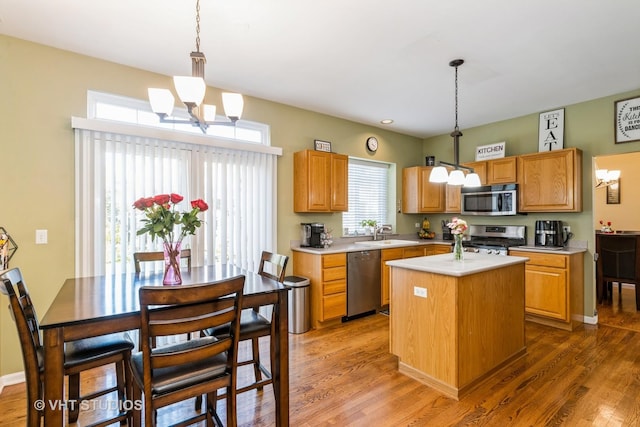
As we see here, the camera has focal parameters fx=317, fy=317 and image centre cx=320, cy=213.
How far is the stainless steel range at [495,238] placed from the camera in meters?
4.34

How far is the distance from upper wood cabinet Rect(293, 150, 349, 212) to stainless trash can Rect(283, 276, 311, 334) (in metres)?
0.96

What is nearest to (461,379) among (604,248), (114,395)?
(114,395)

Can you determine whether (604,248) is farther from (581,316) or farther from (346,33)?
(346,33)

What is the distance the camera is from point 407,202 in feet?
17.8

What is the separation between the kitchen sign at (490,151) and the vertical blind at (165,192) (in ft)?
10.5

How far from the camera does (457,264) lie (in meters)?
2.61

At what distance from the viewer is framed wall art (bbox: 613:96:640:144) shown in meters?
3.55

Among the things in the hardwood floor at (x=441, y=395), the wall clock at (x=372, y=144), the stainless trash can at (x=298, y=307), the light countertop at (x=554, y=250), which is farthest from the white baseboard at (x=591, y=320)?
the wall clock at (x=372, y=144)

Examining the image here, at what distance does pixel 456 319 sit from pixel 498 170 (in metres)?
3.03

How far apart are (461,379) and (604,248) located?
407 centimetres

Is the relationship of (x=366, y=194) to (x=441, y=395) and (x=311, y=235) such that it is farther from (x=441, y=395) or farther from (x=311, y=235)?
(x=441, y=395)

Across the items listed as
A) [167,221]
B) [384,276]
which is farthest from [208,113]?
[384,276]

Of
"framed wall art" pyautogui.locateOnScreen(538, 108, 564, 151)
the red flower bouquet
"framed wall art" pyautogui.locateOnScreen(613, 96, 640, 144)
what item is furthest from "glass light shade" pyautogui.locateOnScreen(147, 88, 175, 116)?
"framed wall art" pyautogui.locateOnScreen(613, 96, 640, 144)

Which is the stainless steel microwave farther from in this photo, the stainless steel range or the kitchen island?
the kitchen island
